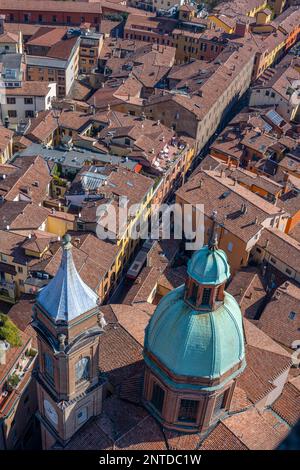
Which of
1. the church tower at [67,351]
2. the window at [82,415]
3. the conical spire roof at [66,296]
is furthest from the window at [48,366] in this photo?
the conical spire roof at [66,296]

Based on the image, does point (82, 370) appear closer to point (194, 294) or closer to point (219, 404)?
point (194, 294)

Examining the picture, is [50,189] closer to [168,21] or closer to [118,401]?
[118,401]

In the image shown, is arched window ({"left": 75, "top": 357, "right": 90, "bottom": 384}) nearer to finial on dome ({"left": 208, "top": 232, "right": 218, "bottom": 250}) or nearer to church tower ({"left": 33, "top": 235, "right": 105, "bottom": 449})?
church tower ({"left": 33, "top": 235, "right": 105, "bottom": 449})

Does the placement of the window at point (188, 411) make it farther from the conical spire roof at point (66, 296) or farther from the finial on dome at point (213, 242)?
the finial on dome at point (213, 242)

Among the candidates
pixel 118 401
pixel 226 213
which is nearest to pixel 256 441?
pixel 118 401

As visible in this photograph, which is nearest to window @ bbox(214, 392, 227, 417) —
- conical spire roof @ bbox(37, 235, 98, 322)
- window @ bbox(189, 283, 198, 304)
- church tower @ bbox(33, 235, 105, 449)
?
window @ bbox(189, 283, 198, 304)
